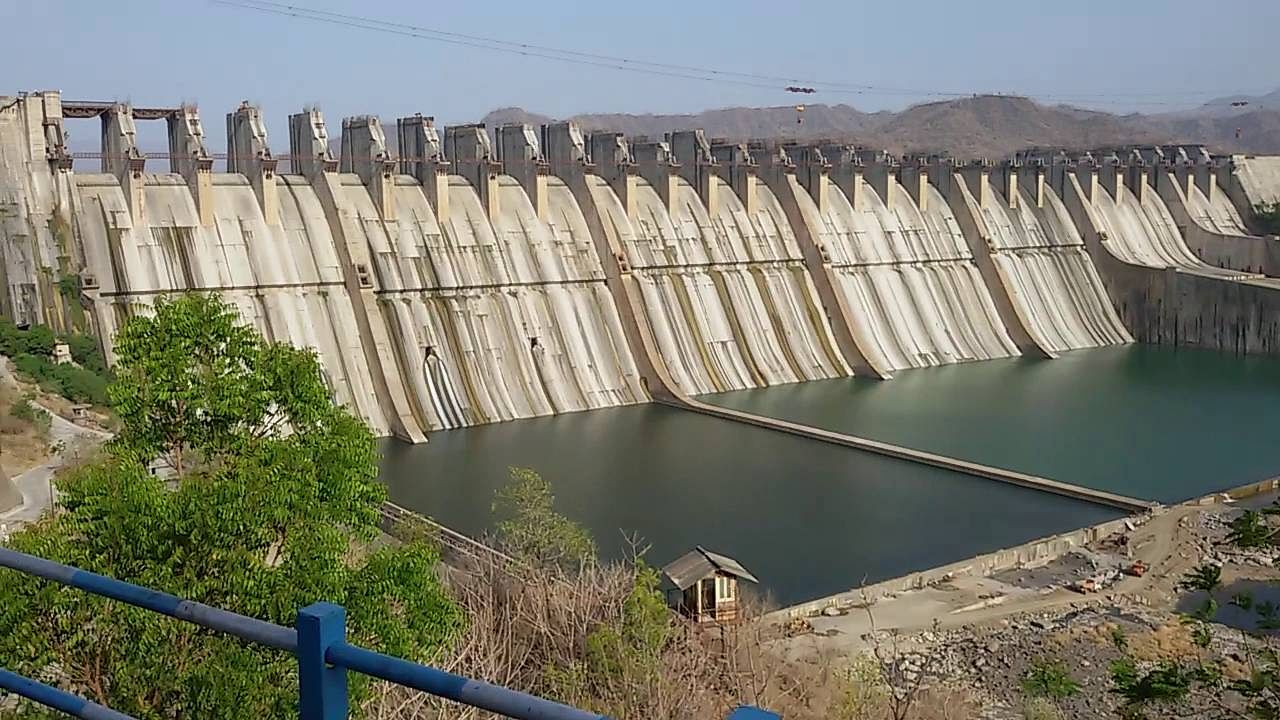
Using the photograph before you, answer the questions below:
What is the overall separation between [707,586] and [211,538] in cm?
606

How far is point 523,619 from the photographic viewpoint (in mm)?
8234

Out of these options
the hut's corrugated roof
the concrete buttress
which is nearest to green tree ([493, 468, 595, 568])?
the hut's corrugated roof

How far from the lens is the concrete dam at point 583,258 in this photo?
1986 centimetres

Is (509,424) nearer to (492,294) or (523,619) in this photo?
(492,294)

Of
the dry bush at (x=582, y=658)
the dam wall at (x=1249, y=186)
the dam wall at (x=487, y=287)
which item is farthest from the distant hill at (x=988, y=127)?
the dry bush at (x=582, y=658)

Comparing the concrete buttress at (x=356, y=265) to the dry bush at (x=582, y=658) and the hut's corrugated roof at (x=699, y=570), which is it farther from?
the dry bush at (x=582, y=658)

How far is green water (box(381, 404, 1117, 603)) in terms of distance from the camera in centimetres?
1404

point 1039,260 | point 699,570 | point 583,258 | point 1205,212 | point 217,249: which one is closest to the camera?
point 699,570

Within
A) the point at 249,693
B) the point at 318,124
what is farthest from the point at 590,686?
the point at 318,124

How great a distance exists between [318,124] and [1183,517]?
15629mm

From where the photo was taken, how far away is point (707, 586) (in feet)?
35.6

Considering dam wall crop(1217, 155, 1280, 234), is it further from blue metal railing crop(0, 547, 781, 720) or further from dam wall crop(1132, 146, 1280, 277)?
blue metal railing crop(0, 547, 781, 720)

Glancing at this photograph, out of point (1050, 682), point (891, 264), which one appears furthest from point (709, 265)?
point (1050, 682)

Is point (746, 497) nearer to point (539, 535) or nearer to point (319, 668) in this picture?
point (539, 535)
